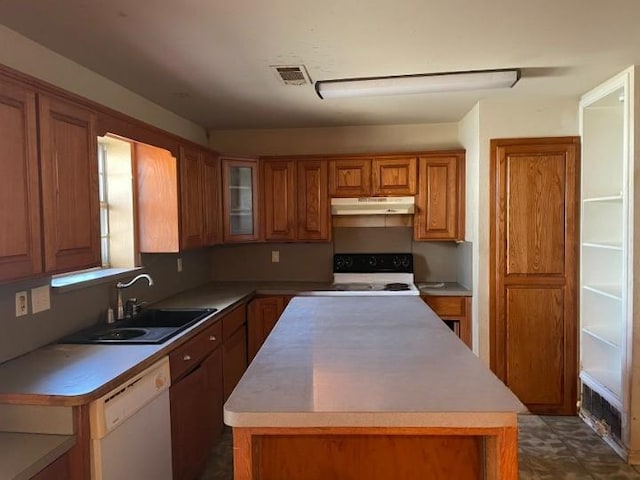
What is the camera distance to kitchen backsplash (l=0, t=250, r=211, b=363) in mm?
2016

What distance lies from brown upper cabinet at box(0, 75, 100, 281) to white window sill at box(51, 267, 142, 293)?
0.34m

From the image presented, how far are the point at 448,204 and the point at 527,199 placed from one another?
2.27 ft

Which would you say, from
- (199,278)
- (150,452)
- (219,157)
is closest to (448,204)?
(219,157)

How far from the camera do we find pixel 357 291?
3.92 meters

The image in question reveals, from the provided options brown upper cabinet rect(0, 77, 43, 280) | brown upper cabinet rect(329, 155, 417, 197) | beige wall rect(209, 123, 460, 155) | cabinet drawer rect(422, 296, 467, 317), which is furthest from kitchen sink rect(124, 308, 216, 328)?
beige wall rect(209, 123, 460, 155)

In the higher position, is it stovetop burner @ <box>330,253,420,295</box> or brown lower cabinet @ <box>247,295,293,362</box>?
stovetop burner @ <box>330,253,420,295</box>

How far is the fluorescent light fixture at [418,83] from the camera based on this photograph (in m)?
2.75

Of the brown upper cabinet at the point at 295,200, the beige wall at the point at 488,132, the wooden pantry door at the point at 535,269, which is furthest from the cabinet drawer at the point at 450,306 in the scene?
the brown upper cabinet at the point at 295,200

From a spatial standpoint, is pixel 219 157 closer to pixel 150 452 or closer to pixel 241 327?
pixel 241 327

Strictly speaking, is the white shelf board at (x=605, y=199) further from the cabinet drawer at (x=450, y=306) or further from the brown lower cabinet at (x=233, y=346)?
the brown lower cabinet at (x=233, y=346)

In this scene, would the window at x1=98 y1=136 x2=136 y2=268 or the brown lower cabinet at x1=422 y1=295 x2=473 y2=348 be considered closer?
the window at x1=98 y1=136 x2=136 y2=268

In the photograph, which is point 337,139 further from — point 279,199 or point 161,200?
point 161,200

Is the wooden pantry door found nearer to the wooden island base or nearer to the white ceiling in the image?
the white ceiling

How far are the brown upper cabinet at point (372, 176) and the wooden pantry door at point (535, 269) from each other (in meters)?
0.76
